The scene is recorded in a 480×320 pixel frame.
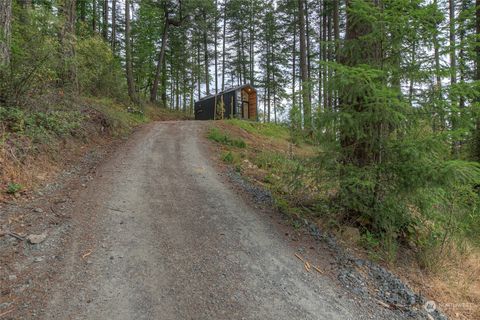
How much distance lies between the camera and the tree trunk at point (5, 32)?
495 centimetres

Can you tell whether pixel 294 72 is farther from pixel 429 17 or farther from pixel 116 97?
pixel 429 17

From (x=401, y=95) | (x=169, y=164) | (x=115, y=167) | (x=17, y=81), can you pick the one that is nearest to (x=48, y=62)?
(x=17, y=81)

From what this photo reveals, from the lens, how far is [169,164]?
20.5ft

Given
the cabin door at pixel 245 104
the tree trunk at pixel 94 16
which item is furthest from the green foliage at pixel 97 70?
the tree trunk at pixel 94 16

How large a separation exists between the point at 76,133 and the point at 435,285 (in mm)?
7492

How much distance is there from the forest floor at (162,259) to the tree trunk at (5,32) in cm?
244

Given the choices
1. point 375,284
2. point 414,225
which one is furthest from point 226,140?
point 375,284

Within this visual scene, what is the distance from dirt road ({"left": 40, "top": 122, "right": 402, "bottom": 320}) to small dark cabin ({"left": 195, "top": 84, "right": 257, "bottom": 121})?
1281 centimetres

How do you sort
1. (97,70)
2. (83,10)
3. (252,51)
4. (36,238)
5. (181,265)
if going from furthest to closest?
(252,51), (83,10), (97,70), (36,238), (181,265)

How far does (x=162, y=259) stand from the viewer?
280 cm

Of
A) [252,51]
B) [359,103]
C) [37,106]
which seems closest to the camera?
[359,103]

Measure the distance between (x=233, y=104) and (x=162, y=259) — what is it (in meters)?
15.2

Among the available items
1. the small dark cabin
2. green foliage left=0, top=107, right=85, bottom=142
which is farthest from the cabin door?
green foliage left=0, top=107, right=85, bottom=142

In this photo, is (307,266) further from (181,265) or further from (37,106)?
(37,106)
